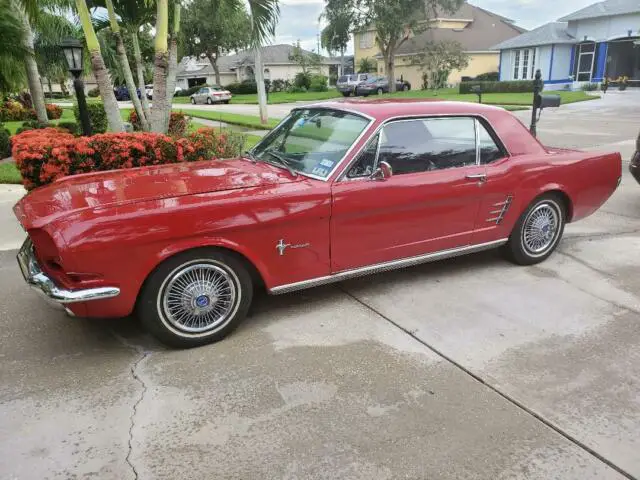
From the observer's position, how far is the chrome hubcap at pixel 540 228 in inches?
195

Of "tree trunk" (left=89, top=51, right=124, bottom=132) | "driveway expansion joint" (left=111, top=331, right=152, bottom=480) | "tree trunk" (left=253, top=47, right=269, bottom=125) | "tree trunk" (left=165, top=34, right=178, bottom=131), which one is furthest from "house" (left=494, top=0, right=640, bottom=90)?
"driveway expansion joint" (left=111, top=331, right=152, bottom=480)

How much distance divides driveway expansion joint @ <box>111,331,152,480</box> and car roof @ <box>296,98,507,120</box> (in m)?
2.40

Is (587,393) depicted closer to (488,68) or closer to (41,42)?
(41,42)

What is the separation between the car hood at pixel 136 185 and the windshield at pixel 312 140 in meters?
0.16

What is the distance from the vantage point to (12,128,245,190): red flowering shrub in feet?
21.5

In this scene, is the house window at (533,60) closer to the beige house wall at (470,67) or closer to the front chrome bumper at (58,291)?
the beige house wall at (470,67)

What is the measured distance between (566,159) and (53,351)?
4.52 metres

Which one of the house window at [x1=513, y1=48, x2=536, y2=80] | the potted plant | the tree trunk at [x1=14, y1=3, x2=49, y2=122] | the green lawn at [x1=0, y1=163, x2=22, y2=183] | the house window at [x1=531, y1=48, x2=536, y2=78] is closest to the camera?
the green lawn at [x1=0, y1=163, x2=22, y2=183]

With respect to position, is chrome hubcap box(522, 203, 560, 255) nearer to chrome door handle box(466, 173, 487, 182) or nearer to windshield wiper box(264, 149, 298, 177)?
chrome door handle box(466, 173, 487, 182)

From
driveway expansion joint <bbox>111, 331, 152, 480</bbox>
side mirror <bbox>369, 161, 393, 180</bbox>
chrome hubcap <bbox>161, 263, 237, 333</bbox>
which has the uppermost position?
side mirror <bbox>369, 161, 393, 180</bbox>

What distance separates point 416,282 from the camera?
471 cm

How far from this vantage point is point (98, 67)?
26.9 feet

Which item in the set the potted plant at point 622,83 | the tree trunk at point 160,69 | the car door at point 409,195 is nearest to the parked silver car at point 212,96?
the potted plant at point 622,83

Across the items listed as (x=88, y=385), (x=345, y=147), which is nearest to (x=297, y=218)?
(x=345, y=147)
